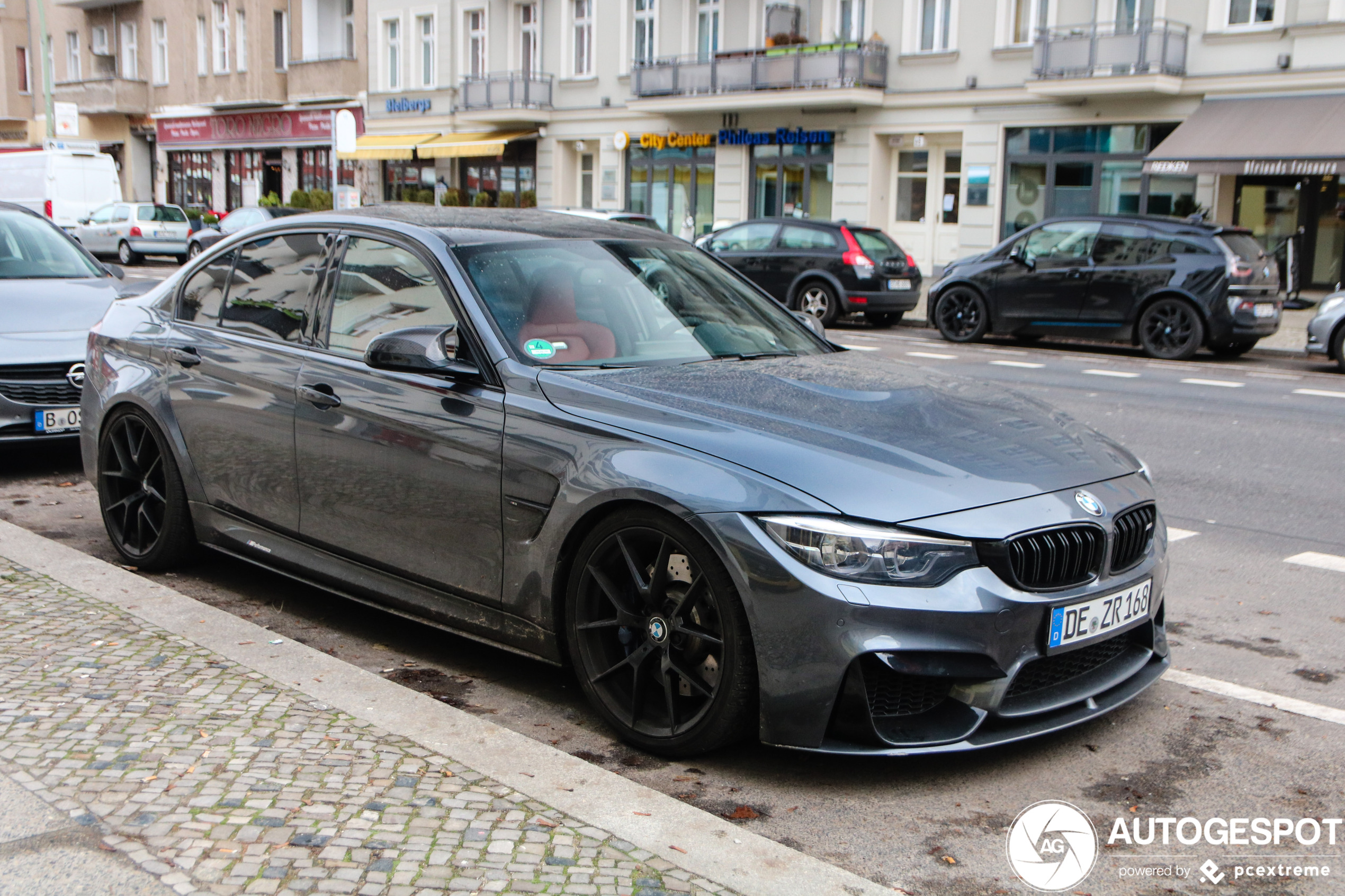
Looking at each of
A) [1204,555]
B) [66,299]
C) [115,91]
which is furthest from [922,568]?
[115,91]

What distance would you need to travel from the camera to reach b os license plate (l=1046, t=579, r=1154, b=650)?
3604mm

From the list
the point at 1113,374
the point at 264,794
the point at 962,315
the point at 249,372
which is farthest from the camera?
the point at 962,315

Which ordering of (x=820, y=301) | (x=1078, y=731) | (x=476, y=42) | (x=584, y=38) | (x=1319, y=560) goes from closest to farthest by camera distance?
1. (x=1078, y=731)
2. (x=1319, y=560)
3. (x=820, y=301)
4. (x=584, y=38)
5. (x=476, y=42)

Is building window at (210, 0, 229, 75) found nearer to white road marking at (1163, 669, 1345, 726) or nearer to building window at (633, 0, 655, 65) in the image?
building window at (633, 0, 655, 65)

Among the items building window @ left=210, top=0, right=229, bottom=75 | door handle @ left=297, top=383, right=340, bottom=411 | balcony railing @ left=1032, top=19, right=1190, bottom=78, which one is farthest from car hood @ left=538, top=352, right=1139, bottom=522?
building window @ left=210, top=0, right=229, bottom=75

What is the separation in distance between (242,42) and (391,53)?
27.5 ft

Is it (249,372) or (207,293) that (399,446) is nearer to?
(249,372)

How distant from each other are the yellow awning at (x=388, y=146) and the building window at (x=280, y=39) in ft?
18.9

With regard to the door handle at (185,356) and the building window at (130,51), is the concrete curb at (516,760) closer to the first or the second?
the door handle at (185,356)

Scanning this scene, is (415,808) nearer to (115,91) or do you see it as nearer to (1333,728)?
(1333,728)

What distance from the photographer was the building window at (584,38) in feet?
120

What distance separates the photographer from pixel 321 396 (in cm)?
479

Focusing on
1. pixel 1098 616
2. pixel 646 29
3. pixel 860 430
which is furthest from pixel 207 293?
pixel 646 29

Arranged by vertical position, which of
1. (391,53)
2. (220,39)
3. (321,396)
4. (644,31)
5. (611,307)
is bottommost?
(321,396)
